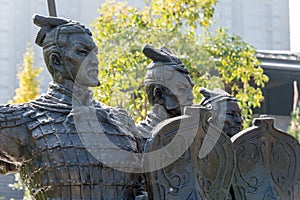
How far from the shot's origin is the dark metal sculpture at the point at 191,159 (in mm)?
4383

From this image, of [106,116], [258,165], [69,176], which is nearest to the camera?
[69,176]

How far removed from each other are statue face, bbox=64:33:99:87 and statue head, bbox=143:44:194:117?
972 millimetres

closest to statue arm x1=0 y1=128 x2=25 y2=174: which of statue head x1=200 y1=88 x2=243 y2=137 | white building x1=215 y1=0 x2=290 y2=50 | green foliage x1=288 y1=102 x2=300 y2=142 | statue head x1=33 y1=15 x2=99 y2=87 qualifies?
statue head x1=33 y1=15 x2=99 y2=87

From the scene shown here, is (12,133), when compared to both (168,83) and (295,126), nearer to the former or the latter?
(168,83)

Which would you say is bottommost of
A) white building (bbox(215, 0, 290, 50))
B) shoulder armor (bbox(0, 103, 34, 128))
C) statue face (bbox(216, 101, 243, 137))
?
shoulder armor (bbox(0, 103, 34, 128))

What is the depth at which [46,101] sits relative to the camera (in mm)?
4320

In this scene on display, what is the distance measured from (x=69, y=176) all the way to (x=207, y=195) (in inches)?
35.4

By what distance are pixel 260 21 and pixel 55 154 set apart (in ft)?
48.1

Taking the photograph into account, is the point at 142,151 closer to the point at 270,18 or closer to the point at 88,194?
the point at 88,194

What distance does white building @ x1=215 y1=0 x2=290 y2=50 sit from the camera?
16156 millimetres

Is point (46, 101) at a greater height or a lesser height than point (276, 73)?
lesser

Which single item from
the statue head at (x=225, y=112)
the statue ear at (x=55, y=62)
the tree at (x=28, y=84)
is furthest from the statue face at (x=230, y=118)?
the tree at (x=28, y=84)

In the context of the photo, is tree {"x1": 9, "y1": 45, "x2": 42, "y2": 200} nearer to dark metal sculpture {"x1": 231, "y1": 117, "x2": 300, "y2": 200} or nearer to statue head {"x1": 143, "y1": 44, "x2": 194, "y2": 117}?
statue head {"x1": 143, "y1": 44, "x2": 194, "y2": 117}

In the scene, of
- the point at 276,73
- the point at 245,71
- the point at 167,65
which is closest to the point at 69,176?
the point at 167,65
